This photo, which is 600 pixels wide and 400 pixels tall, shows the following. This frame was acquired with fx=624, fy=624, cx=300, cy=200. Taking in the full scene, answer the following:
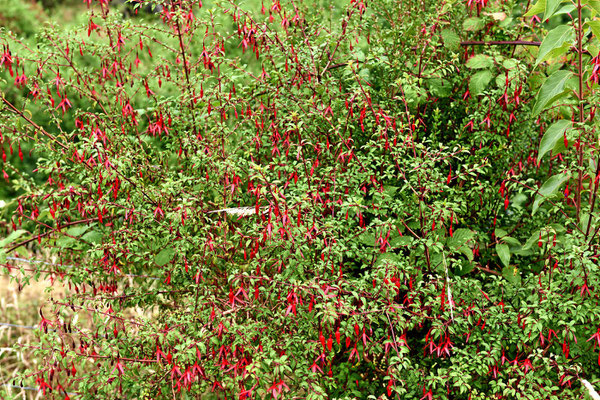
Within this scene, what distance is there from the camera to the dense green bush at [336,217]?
2.29 m

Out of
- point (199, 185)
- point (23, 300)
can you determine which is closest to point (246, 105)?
point (199, 185)

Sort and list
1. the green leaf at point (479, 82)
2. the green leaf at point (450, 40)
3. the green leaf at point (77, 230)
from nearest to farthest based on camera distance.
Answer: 1. the green leaf at point (479, 82)
2. the green leaf at point (450, 40)
3. the green leaf at point (77, 230)

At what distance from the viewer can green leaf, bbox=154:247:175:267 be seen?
8.75ft

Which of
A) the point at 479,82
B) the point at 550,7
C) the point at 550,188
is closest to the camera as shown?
the point at 550,7

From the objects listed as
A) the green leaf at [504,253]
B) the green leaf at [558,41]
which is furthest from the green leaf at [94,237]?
the green leaf at [558,41]

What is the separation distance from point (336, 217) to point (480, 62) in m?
0.91

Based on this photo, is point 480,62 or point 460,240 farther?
point 480,62

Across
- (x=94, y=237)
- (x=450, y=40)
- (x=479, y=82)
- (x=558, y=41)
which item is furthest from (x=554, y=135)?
(x=94, y=237)

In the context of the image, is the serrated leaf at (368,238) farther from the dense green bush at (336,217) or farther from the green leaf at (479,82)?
the green leaf at (479,82)

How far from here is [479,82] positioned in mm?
2656

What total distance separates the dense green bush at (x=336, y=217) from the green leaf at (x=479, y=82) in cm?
1

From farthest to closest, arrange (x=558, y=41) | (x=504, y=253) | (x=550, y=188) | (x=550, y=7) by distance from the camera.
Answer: (x=504, y=253), (x=550, y=188), (x=558, y=41), (x=550, y=7)

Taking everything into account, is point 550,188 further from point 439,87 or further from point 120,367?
point 120,367

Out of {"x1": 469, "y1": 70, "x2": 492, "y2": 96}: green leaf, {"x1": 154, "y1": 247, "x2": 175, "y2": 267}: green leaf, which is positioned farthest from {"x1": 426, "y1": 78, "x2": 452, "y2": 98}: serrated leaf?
{"x1": 154, "y1": 247, "x2": 175, "y2": 267}: green leaf
